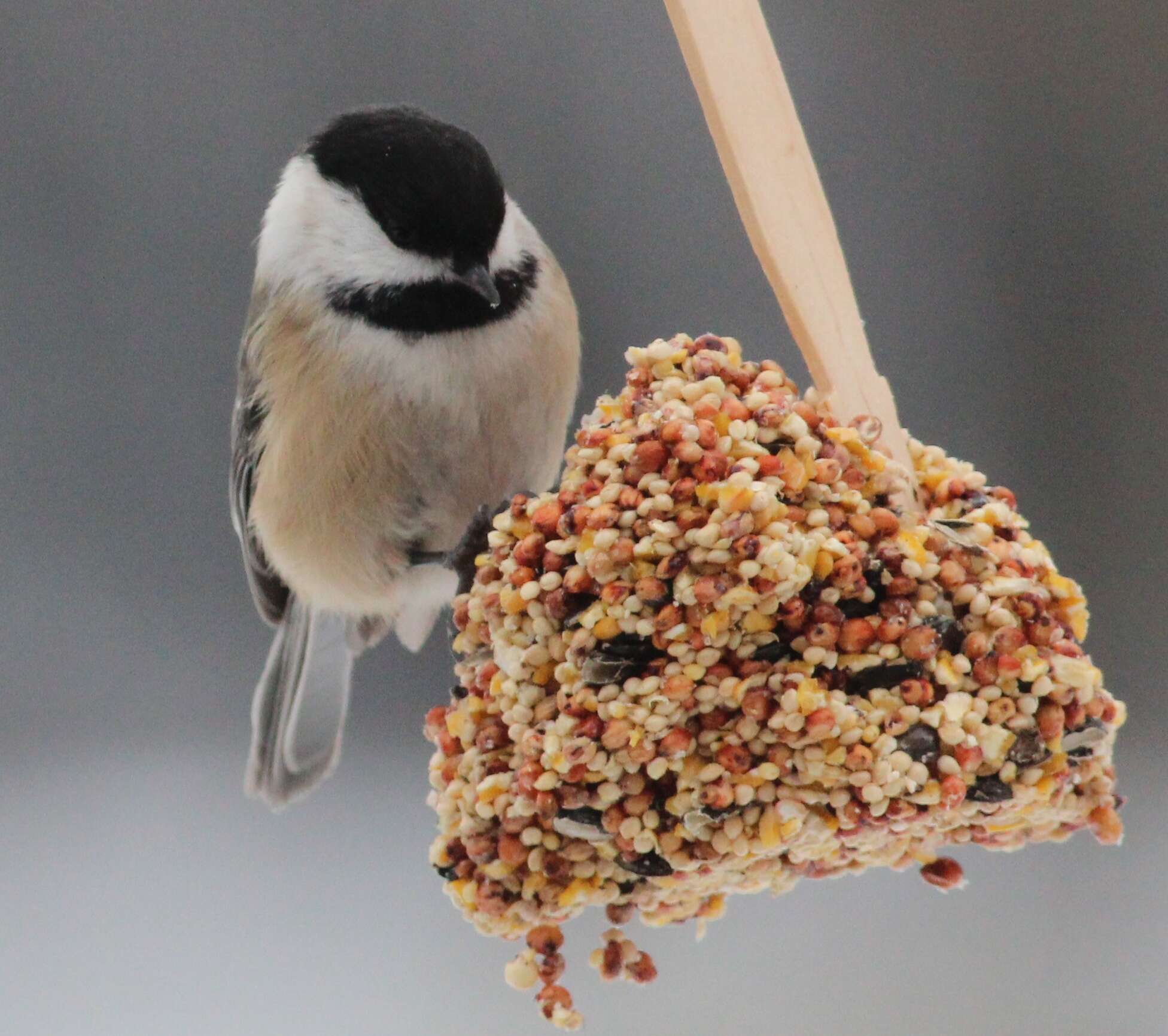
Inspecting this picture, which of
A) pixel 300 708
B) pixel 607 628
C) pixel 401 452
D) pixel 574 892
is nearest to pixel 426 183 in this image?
pixel 401 452

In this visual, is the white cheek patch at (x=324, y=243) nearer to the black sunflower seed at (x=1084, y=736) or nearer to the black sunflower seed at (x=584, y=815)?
the black sunflower seed at (x=584, y=815)

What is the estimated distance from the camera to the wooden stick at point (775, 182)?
2.16 ft

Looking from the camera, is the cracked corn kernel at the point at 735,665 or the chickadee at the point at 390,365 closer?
the cracked corn kernel at the point at 735,665

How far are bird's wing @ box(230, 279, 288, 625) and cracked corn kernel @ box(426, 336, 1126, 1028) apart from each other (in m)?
0.38

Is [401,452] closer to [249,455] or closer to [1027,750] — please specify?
[249,455]

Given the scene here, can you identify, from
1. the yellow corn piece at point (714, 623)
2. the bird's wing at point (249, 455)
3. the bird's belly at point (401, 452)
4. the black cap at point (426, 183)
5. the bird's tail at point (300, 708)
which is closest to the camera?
the yellow corn piece at point (714, 623)

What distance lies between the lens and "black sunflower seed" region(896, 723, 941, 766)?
58cm

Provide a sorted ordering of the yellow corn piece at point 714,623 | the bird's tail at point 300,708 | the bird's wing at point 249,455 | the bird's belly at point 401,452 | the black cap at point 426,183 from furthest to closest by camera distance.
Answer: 1. the bird's tail at point 300,708
2. the bird's wing at point 249,455
3. the bird's belly at point 401,452
4. the black cap at point 426,183
5. the yellow corn piece at point 714,623

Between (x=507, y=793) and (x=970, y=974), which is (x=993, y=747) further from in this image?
(x=970, y=974)

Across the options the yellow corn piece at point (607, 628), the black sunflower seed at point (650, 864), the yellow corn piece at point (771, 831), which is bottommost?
the black sunflower seed at point (650, 864)

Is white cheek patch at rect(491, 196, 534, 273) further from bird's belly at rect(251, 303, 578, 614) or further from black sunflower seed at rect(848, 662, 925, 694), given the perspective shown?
black sunflower seed at rect(848, 662, 925, 694)

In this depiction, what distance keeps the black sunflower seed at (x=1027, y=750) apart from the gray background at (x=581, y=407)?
44 cm

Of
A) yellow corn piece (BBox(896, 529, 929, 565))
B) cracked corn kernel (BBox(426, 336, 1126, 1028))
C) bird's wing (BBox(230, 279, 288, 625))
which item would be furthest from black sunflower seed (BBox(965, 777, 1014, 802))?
bird's wing (BBox(230, 279, 288, 625))

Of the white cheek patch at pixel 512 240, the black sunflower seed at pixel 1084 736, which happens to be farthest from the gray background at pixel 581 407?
the black sunflower seed at pixel 1084 736
